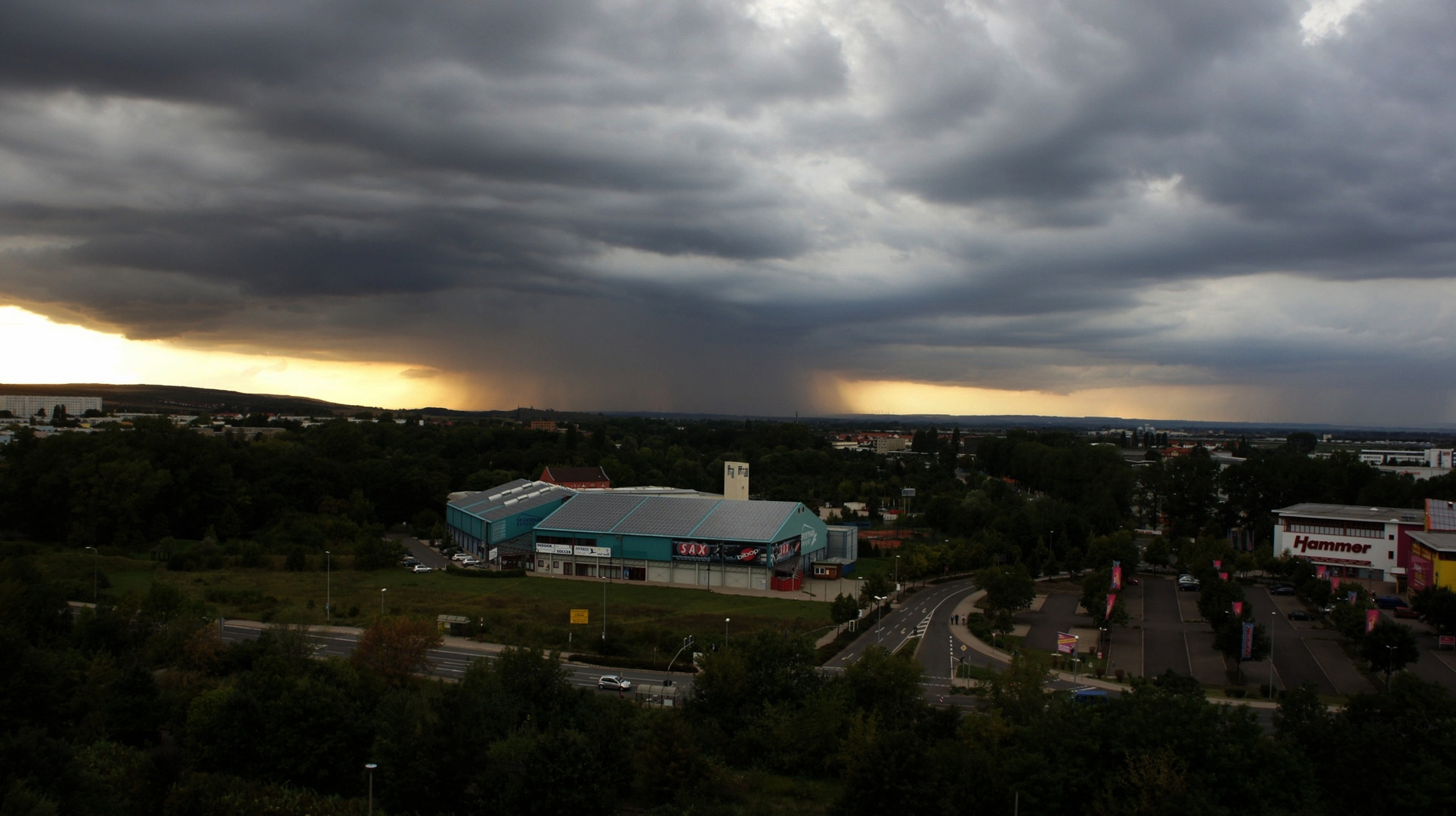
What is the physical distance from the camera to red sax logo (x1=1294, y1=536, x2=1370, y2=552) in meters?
67.9

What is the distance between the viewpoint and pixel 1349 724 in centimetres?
2648

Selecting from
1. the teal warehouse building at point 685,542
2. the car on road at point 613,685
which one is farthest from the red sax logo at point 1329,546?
the car on road at point 613,685

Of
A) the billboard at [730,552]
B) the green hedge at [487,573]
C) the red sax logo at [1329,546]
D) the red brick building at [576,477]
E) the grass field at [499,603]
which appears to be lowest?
the green hedge at [487,573]

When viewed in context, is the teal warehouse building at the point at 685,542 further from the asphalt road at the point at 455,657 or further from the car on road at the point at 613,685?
the car on road at the point at 613,685

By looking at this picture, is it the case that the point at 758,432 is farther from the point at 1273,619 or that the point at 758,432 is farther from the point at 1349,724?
the point at 1349,724

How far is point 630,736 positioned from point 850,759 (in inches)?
279

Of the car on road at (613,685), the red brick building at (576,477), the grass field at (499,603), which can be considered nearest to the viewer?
the car on road at (613,685)

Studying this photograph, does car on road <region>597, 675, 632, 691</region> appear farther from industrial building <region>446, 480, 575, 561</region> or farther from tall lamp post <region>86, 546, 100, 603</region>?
industrial building <region>446, 480, 575, 561</region>

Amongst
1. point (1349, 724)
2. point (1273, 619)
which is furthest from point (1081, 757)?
point (1273, 619)

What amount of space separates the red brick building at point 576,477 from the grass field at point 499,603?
3554cm

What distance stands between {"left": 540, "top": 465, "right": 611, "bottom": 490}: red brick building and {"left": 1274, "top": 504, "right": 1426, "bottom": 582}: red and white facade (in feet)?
231

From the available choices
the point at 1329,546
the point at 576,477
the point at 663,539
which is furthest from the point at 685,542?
the point at 1329,546

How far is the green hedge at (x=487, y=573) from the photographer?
6700 centimetres

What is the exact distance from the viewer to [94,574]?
57.8 m
